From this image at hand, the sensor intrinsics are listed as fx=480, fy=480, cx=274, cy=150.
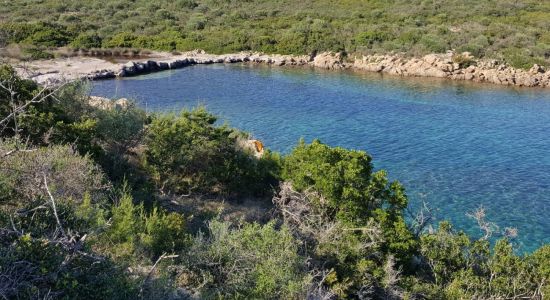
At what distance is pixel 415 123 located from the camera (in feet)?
112

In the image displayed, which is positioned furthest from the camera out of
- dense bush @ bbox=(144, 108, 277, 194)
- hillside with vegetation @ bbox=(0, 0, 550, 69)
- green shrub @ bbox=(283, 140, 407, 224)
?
hillside with vegetation @ bbox=(0, 0, 550, 69)

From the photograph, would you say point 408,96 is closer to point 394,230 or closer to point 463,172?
point 463,172

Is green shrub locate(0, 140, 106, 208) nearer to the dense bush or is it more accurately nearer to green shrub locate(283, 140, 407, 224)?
the dense bush

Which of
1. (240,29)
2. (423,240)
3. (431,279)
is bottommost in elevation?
(431,279)

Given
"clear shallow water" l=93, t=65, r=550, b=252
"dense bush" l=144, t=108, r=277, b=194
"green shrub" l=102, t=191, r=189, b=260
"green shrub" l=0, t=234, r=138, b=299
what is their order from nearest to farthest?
"green shrub" l=0, t=234, r=138, b=299, "green shrub" l=102, t=191, r=189, b=260, "dense bush" l=144, t=108, r=277, b=194, "clear shallow water" l=93, t=65, r=550, b=252

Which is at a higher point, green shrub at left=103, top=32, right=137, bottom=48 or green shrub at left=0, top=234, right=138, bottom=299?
green shrub at left=103, top=32, right=137, bottom=48

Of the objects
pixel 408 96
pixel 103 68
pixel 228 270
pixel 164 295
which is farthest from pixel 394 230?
pixel 103 68

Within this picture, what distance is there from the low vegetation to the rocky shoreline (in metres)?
29.8

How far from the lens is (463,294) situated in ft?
42.7

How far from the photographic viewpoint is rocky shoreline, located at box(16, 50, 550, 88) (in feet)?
157

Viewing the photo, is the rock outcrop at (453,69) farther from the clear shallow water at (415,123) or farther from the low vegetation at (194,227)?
the low vegetation at (194,227)

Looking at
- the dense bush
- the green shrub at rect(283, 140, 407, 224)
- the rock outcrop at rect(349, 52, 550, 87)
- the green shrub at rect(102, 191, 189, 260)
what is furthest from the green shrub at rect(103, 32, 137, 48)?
the green shrub at rect(102, 191, 189, 260)

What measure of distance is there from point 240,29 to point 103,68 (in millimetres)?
26915

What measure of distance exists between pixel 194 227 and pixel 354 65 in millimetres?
44751
